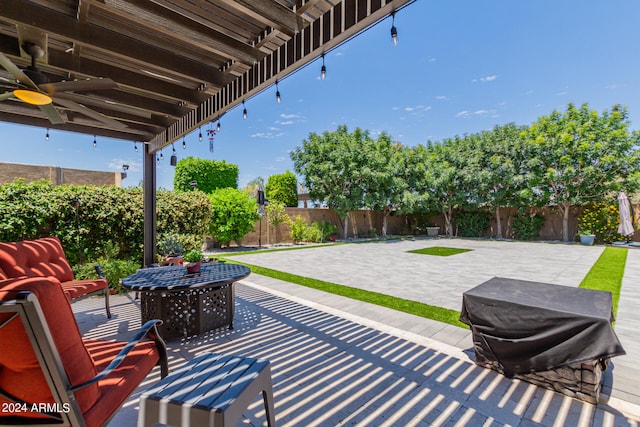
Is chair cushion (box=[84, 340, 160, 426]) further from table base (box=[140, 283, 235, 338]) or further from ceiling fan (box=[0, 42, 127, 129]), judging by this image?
ceiling fan (box=[0, 42, 127, 129])

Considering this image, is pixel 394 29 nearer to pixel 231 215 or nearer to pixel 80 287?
pixel 80 287

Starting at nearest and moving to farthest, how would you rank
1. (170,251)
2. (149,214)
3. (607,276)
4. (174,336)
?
(174,336) < (149,214) < (170,251) < (607,276)

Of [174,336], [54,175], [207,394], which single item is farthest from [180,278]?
[54,175]

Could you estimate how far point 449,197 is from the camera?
Answer: 17.0 m

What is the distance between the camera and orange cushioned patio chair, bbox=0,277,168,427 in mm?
1005

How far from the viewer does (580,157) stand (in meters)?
12.7

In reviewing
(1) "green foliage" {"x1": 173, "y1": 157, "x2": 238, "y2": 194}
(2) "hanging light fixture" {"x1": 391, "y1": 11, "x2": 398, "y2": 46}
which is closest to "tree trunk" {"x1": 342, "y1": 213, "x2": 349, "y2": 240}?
(1) "green foliage" {"x1": 173, "y1": 157, "x2": 238, "y2": 194}

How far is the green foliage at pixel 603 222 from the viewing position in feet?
41.6

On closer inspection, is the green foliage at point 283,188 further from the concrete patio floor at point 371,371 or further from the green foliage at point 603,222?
the green foliage at point 603,222

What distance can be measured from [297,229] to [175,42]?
39.1 ft

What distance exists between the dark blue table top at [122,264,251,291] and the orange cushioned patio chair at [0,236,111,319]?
0.68m

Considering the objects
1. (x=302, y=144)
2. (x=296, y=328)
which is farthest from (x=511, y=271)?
(x=302, y=144)

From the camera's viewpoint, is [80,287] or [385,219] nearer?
[80,287]

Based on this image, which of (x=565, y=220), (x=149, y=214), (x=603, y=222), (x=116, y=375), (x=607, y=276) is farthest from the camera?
(x=565, y=220)
